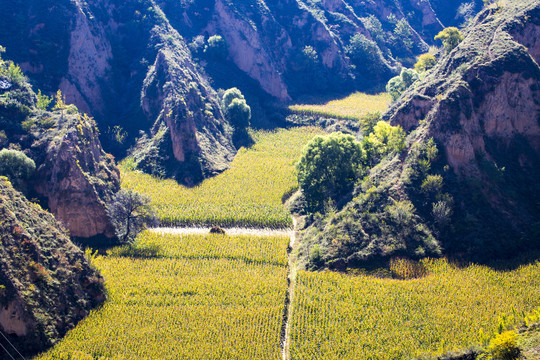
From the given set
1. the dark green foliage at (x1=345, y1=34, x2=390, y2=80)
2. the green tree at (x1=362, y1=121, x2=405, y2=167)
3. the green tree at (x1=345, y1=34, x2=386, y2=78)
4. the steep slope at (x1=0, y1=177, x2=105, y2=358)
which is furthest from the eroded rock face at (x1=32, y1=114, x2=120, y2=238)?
the green tree at (x1=345, y1=34, x2=386, y2=78)

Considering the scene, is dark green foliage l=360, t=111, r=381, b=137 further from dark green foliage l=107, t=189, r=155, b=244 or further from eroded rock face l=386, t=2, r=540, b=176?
dark green foliage l=107, t=189, r=155, b=244

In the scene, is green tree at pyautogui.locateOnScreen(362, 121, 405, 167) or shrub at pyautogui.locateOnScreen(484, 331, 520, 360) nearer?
shrub at pyautogui.locateOnScreen(484, 331, 520, 360)

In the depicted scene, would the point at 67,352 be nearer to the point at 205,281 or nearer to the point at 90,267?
the point at 90,267

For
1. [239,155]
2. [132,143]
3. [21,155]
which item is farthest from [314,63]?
[21,155]

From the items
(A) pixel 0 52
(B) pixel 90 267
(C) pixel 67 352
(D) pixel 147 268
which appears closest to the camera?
(C) pixel 67 352

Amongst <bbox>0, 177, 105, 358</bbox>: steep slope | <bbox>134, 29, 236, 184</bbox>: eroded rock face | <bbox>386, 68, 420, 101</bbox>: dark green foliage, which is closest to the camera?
<bbox>0, 177, 105, 358</bbox>: steep slope

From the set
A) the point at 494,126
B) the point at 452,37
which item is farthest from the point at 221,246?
the point at 452,37

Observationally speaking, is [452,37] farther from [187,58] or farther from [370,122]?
[187,58]
